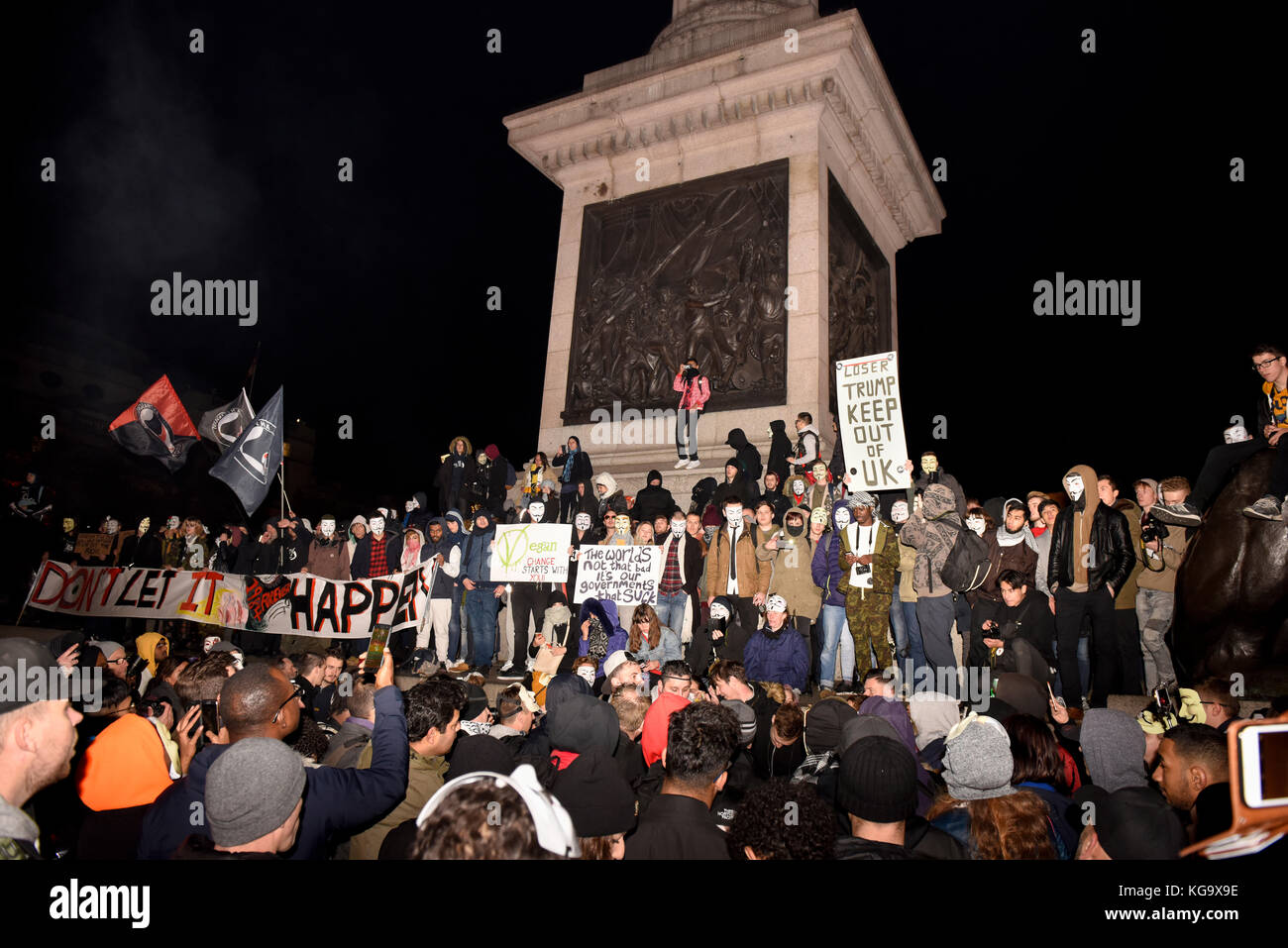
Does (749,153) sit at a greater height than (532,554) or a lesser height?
greater

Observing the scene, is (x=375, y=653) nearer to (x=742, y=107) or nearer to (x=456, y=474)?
(x=456, y=474)

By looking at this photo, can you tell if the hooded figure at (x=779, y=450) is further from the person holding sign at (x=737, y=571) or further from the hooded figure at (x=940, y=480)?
the hooded figure at (x=940, y=480)

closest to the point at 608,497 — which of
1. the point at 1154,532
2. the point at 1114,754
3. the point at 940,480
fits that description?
the point at 940,480

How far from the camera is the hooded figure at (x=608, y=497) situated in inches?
464

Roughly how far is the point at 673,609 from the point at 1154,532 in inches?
210

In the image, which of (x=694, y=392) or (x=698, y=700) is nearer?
(x=698, y=700)

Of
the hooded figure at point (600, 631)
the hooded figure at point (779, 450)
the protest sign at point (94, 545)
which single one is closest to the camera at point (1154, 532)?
the hooded figure at point (779, 450)

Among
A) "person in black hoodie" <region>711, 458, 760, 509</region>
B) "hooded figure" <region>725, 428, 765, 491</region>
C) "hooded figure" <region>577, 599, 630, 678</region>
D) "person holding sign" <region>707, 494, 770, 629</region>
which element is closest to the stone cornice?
"hooded figure" <region>725, 428, 765, 491</region>

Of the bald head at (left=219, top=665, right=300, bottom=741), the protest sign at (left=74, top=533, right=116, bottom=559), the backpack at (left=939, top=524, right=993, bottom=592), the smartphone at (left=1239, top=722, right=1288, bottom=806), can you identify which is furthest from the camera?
the protest sign at (left=74, top=533, right=116, bottom=559)

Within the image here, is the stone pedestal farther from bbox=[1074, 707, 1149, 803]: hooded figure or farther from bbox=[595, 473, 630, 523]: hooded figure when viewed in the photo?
bbox=[1074, 707, 1149, 803]: hooded figure

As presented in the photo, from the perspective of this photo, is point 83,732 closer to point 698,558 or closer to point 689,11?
point 698,558

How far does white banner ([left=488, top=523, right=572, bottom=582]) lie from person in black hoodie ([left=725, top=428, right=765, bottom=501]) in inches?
110

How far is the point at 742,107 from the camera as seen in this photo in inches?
569

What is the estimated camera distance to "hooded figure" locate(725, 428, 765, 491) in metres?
11.8
